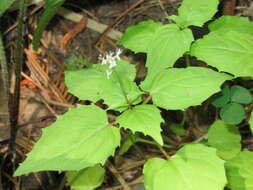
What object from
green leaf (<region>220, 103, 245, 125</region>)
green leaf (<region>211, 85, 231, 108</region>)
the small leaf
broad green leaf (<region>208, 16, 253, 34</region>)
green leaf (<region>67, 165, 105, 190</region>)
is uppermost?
broad green leaf (<region>208, 16, 253, 34</region>)

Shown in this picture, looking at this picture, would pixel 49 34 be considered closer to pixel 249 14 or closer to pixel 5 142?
pixel 5 142

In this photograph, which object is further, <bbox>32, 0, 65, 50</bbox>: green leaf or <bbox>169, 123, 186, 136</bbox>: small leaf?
<bbox>169, 123, 186, 136</bbox>: small leaf

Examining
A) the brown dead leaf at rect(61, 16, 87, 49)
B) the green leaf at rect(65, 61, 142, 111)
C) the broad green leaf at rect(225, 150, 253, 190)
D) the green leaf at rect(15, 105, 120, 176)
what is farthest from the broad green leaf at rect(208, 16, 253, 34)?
the brown dead leaf at rect(61, 16, 87, 49)

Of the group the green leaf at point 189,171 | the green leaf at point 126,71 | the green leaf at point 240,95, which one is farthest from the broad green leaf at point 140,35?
the green leaf at point 189,171

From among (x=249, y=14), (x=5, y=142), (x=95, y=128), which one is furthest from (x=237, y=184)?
(x=5, y=142)

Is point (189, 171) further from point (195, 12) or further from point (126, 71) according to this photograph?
point (195, 12)

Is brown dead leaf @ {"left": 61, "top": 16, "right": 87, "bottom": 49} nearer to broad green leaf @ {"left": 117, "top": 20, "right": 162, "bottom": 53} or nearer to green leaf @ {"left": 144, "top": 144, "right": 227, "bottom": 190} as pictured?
broad green leaf @ {"left": 117, "top": 20, "right": 162, "bottom": 53}
